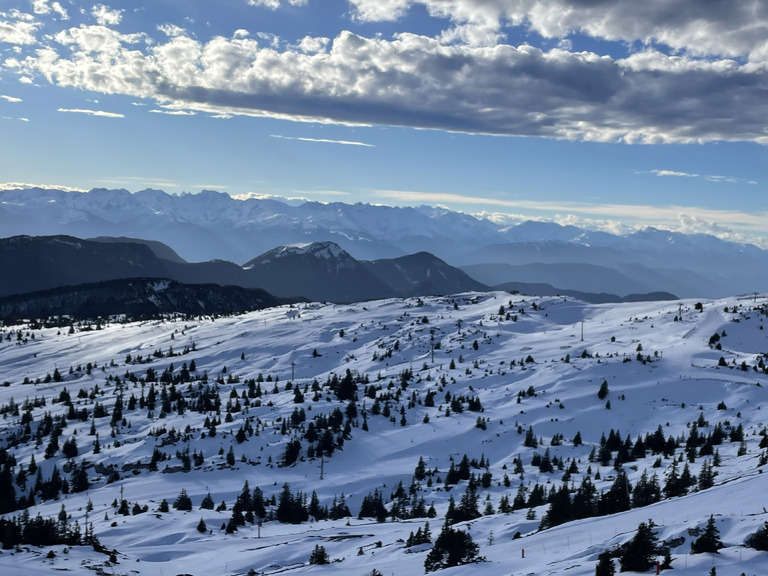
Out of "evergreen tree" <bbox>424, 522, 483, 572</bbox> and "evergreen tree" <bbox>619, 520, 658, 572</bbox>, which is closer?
"evergreen tree" <bbox>619, 520, 658, 572</bbox>

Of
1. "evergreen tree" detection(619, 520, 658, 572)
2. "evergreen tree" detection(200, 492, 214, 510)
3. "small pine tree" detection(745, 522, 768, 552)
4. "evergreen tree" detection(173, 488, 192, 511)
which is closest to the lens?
"small pine tree" detection(745, 522, 768, 552)

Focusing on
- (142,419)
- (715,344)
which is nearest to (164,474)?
(142,419)

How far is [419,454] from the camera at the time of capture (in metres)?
118

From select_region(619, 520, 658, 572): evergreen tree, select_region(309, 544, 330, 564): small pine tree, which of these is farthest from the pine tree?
select_region(309, 544, 330, 564): small pine tree

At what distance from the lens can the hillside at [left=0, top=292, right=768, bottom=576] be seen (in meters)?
51.5

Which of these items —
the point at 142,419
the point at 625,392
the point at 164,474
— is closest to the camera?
the point at 164,474

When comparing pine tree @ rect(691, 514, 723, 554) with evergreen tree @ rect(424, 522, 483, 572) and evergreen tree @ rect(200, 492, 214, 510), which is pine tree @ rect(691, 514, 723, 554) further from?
evergreen tree @ rect(200, 492, 214, 510)

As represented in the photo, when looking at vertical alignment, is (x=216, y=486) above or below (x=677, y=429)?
below

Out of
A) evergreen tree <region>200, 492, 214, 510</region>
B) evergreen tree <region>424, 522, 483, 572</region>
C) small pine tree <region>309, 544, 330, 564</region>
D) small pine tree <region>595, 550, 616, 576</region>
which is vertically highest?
small pine tree <region>595, 550, 616, 576</region>

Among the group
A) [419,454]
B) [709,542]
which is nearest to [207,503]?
[419,454]

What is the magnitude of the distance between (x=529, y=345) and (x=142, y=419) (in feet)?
370

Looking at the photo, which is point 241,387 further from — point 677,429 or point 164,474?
point 677,429

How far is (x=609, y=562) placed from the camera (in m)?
32.4

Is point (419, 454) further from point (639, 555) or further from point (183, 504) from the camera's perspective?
point (639, 555)
